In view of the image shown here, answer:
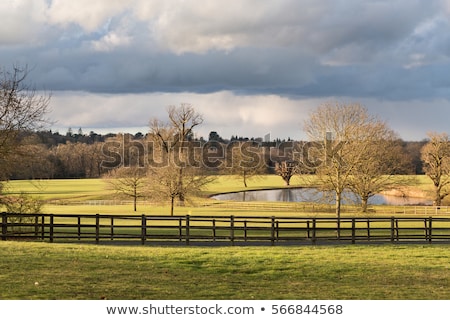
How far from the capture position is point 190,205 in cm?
6456

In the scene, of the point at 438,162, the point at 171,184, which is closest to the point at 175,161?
the point at 171,184

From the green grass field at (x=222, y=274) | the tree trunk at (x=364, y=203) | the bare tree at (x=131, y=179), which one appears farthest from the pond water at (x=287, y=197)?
the green grass field at (x=222, y=274)

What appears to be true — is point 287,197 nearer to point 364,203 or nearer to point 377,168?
point 364,203

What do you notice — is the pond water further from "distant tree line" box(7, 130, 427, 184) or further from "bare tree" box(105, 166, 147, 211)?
"bare tree" box(105, 166, 147, 211)

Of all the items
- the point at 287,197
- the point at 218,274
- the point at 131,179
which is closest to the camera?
the point at 218,274

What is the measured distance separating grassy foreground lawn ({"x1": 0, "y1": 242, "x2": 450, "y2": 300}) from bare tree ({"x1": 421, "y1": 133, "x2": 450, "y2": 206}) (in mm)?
49206

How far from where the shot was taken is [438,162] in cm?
6775

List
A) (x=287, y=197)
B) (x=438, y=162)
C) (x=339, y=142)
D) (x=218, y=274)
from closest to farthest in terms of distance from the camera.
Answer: (x=218, y=274), (x=339, y=142), (x=438, y=162), (x=287, y=197)

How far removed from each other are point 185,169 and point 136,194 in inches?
394

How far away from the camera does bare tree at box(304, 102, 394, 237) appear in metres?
48.4

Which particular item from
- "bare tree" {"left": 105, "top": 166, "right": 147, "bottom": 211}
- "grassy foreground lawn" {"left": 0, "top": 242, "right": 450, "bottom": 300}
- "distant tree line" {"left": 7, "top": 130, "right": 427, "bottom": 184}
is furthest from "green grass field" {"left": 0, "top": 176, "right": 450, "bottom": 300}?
"bare tree" {"left": 105, "top": 166, "right": 147, "bottom": 211}

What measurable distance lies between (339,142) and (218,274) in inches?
1411
